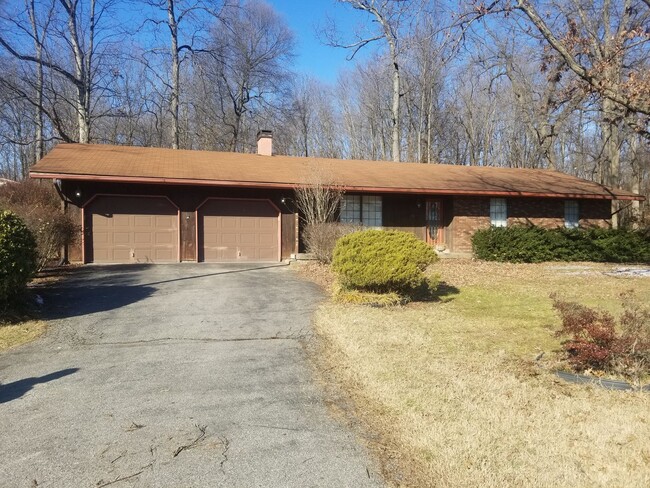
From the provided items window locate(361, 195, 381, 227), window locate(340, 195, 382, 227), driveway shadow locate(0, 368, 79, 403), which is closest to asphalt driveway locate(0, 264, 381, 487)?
driveway shadow locate(0, 368, 79, 403)

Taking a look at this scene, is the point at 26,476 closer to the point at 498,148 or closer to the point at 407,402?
the point at 407,402

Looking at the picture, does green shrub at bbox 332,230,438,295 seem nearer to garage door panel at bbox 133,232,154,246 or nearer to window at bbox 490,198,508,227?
garage door panel at bbox 133,232,154,246

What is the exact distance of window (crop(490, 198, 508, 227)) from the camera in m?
18.4

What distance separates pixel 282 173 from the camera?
16625 mm

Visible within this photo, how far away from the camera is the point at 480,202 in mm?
18172

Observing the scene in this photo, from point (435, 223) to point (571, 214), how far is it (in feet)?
20.0

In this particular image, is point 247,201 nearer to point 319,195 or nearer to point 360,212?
point 319,195

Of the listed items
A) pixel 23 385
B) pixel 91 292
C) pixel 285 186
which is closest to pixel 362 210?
pixel 285 186

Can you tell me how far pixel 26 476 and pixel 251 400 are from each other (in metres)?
1.83

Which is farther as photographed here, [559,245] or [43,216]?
[559,245]

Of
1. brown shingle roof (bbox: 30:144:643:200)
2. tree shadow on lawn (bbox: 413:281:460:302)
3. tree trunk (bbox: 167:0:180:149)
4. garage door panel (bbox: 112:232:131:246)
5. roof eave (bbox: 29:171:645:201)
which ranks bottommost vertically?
tree shadow on lawn (bbox: 413:281:460:302)

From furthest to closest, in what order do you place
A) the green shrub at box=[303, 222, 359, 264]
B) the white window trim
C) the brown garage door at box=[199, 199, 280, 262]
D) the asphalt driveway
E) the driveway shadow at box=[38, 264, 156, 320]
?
the white window trim < the brown garage door at box=[199, 199, 280, 262] < the green shrub at box=[303, 222, 359, 264] < the driveway shadow at box=[38, 264, 156, 320] < the asphalt driveway

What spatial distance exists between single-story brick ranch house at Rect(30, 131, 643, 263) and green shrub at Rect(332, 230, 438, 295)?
6190mm

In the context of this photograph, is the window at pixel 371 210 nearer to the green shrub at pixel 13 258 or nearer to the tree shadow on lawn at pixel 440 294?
the tree shadow on lawn at pixel 440 294
